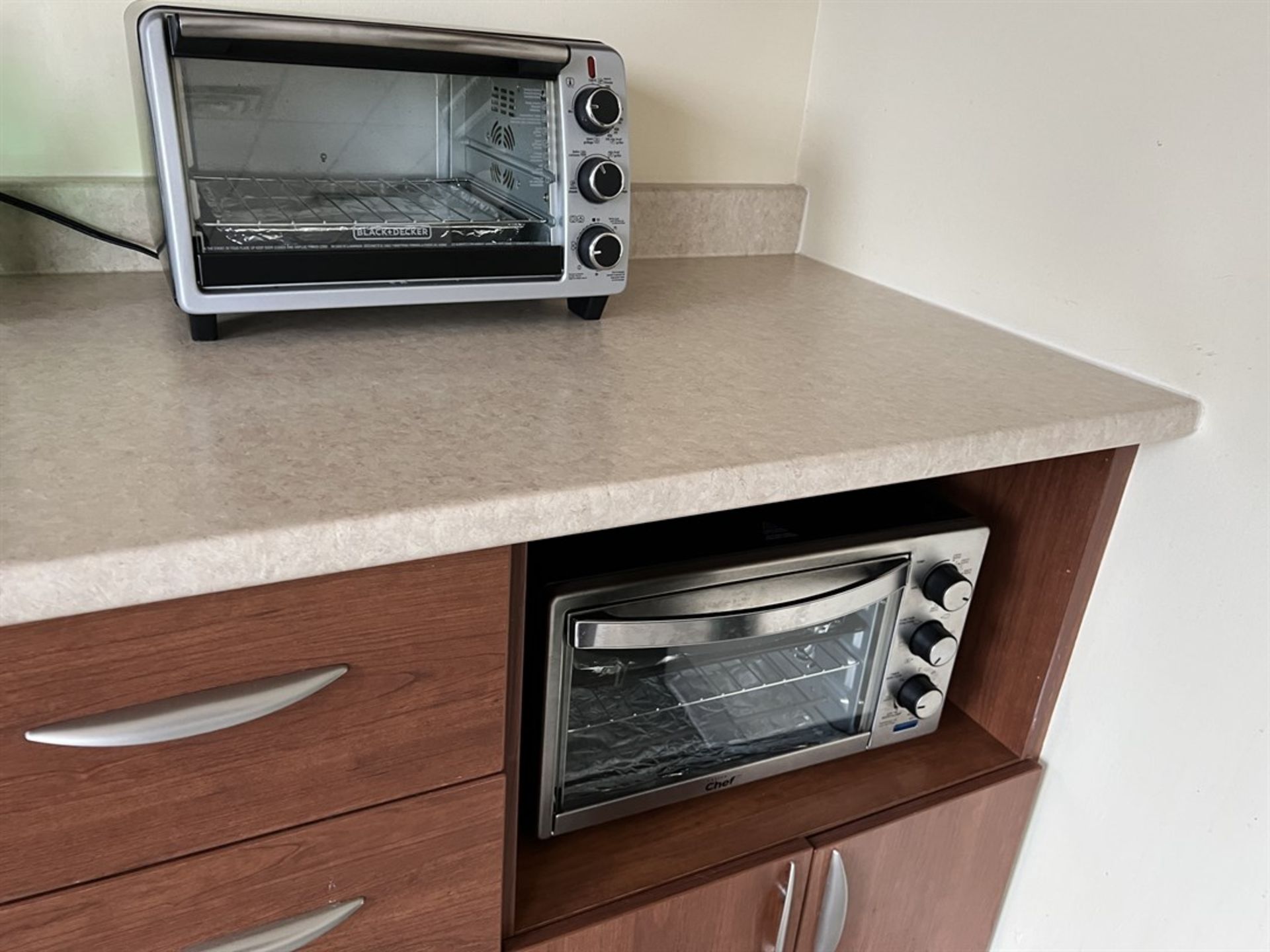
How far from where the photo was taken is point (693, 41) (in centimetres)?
126

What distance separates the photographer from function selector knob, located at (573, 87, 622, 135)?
36.3 inches

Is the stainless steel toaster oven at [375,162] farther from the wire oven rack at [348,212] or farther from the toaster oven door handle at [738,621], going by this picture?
the toaster oven door handle at [738,621]

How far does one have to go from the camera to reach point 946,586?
3.18 ft

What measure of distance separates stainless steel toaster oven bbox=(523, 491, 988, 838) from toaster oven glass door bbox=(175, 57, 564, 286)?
0.97ft

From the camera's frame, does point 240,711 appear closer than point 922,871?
Yes

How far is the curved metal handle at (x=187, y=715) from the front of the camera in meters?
0.57

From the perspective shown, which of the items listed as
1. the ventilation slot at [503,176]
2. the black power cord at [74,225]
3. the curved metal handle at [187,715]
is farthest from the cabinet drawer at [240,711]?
the black power cord at [74,225]

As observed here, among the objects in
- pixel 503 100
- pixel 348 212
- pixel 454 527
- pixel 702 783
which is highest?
pixel 503 100

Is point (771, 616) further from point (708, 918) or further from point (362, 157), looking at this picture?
point (362, 157)

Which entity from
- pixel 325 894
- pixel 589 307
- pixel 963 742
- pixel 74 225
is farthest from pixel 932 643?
pixel 74 225

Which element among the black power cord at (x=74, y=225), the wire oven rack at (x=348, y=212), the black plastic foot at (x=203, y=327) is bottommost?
the black plastic foot at (x=203, y=327)

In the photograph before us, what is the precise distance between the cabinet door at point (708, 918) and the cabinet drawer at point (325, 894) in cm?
9

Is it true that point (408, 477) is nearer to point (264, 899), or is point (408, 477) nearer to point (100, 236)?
point (264, 899)

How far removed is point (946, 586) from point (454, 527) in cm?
55
